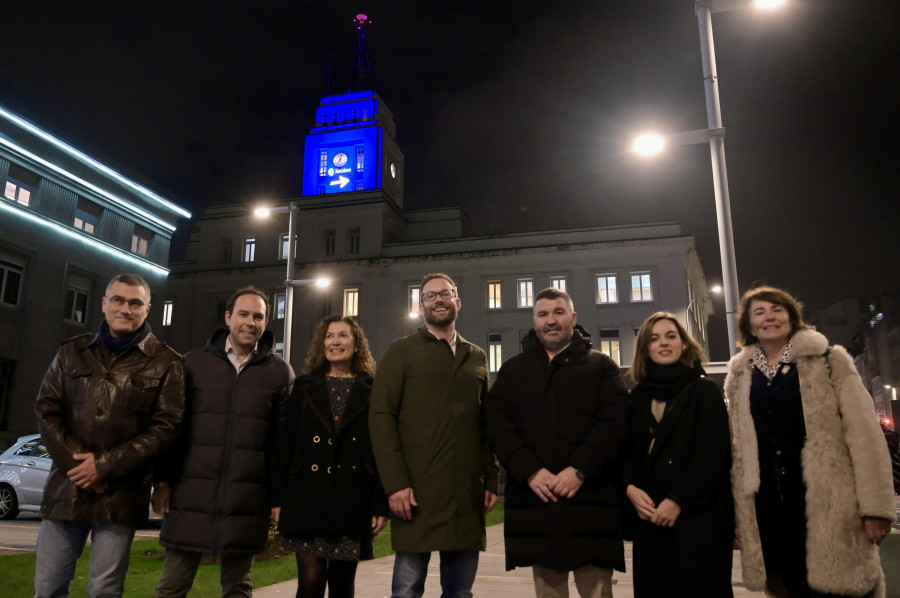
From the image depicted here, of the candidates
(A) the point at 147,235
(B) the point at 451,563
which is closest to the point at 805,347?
(B) the point at 451,563

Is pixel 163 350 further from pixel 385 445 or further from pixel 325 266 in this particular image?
pixel 325 266

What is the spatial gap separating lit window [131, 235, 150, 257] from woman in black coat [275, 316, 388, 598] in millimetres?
32210

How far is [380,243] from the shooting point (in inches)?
1834

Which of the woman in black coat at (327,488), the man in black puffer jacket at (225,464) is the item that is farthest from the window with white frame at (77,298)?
the woman in black coat at (327,488)

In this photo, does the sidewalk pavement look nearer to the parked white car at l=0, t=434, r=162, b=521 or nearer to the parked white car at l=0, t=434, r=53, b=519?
the parked white car at l=0, t=434, r=162, b=521

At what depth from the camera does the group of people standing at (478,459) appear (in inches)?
158

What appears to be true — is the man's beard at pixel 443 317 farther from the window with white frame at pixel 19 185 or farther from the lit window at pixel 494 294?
the lit window at pixel 494 294

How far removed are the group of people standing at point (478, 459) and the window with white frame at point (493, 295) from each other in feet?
124

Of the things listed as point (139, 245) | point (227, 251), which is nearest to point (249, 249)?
point (227, 251)

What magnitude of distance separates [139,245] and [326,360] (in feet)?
107

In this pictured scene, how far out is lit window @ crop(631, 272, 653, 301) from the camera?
40.0 meters

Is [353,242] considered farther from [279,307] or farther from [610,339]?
[610,339]

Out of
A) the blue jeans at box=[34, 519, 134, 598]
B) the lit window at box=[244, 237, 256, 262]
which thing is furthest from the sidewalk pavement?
the lit window at box=[244, 237, 256, 262]

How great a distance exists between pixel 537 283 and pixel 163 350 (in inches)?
1515
